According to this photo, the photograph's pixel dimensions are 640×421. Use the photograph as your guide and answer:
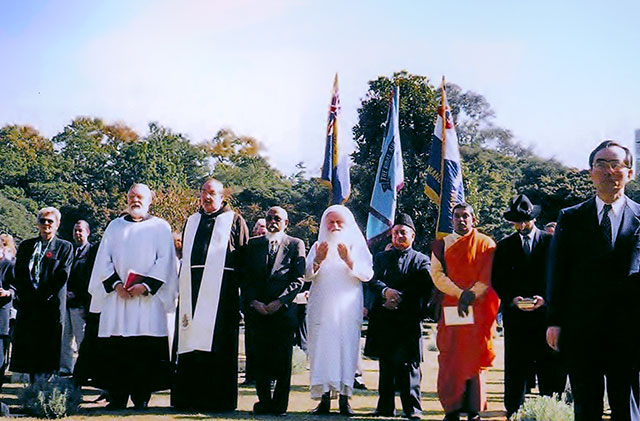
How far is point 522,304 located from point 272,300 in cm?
247

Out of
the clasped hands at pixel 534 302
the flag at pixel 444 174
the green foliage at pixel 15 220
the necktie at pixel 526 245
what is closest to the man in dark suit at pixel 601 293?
the clasped hands at pixel 534 302

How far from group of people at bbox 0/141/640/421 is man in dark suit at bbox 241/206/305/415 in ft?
0.04

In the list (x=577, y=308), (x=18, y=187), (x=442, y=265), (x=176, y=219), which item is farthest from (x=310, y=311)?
(x=18, y=187)

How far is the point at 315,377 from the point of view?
835 cm

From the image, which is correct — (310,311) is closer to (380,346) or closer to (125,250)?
(380,346)

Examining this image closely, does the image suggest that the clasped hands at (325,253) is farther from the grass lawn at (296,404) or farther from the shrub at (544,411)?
the shrub at (544,411)

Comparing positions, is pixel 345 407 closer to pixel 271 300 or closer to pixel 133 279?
pixel 271 300

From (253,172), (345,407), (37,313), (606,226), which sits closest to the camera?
(606,226)

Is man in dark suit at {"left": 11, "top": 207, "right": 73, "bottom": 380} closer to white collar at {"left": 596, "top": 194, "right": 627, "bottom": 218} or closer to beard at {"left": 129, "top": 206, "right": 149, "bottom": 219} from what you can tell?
beard at {"left": 129, "top": 206, "right": 149, "bottom": 219}

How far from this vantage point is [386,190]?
1226 centimetres

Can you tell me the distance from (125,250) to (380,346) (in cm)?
282

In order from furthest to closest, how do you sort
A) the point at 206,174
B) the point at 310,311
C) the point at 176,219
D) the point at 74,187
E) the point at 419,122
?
the point at 206,174 < the point at 74,187 < the point at 176,219 < the point at 419,122 < the point at 310,311

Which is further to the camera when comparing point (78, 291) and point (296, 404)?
point (78, 291)

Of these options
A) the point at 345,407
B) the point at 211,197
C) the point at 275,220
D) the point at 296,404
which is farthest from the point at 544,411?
the point at 211,197
